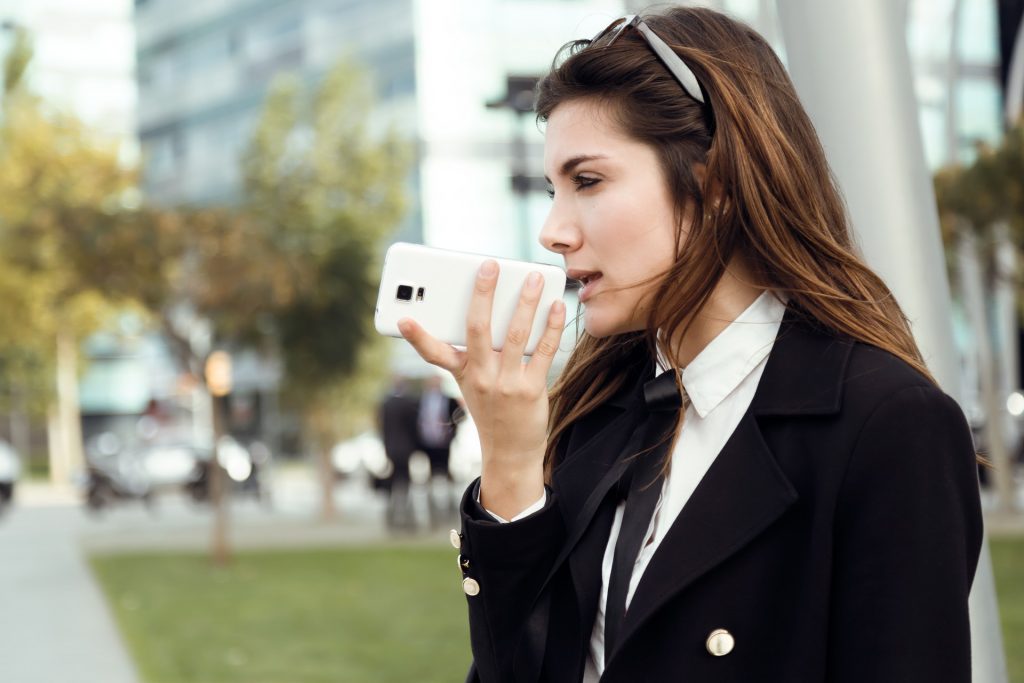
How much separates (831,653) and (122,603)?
10731 mm

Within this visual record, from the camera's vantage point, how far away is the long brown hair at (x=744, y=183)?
5.33ft

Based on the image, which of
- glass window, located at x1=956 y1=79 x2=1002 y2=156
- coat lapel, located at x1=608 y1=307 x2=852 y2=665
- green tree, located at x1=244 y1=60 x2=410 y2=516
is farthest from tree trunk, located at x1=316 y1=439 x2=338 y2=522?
glass window, located at x1=956 y1=79 x2=1002 y2=156

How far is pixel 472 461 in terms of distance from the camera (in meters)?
27.2

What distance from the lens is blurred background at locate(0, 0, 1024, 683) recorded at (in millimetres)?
9211

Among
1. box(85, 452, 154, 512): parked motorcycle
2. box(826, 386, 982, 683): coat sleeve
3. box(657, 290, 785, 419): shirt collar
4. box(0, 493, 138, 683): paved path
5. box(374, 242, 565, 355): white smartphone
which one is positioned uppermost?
box(374, 242, 565, 355): white smartphone

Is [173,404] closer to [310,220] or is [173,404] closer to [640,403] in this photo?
[310,220]

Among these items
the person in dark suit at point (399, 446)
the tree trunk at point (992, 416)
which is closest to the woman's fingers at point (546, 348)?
the tree trunk at point (992, 416)

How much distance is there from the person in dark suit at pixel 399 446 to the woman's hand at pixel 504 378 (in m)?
15.2

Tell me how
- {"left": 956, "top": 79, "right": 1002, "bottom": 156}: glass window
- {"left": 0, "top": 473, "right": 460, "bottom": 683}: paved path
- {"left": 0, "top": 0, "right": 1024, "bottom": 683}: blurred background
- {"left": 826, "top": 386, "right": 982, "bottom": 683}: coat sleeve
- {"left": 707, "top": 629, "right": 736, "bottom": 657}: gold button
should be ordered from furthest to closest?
{"left": 956, "top": 79, "right": 1002, "bottom": 156}: glass window < {"left": 0, "top": 0, "right": 1024, "bottom": 683}: blurred background < {"left": 0, "top": 473, "right": 460, "bottom": 683}: paved path < {"left": 707, "top": 629, "right": 736, "bottom": 657}: gold button < {"left": 826, "top": 386, "right": 982, "bottom": 683}: coat sleeve

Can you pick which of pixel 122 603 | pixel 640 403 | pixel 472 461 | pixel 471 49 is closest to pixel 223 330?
pixel 122 603

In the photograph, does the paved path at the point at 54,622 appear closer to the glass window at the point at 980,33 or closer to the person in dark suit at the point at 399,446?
the person in dark suit at the point at 399,446

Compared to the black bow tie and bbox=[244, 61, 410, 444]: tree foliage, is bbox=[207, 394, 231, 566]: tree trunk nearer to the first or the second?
bbox=[244, 61, 410, 444]: tree foliage

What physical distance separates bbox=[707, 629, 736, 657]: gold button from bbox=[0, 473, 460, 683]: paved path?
6954 millimetres

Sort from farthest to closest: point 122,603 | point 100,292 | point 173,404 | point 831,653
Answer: point 173,404, point 100,292, point 122,603, point 831,653
